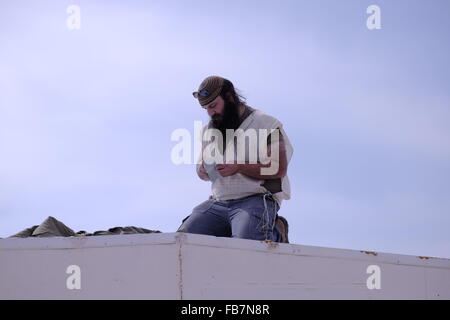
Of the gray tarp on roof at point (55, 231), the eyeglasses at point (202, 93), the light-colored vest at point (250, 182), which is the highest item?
the eyeglasses at point (202, 93)

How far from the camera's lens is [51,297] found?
3.57 metres

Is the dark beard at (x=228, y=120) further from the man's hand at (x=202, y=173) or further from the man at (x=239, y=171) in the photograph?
the man's hand at (x=202, y=173)

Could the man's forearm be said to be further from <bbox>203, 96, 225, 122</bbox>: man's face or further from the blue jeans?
<bbox>203, 96, 225, 122</bbox>: man's face

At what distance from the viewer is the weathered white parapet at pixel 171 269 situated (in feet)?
11.1

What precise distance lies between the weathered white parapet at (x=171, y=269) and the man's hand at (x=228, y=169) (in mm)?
834

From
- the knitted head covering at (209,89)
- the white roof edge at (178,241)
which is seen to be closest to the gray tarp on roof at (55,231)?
the white roof edge at (178,241)

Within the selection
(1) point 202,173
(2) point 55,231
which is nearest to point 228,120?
(1) point 202,173

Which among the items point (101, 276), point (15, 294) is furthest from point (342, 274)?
point (15, 294)

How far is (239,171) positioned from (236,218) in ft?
0.97

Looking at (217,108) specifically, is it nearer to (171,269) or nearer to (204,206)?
(204,206)

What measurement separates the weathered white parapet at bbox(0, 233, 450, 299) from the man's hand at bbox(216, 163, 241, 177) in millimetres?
834

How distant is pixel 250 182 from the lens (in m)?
4.62
